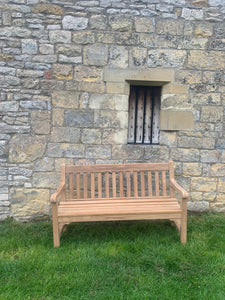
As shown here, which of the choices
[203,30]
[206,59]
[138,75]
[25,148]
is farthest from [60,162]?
[203,30]

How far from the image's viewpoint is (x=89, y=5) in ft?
10.9

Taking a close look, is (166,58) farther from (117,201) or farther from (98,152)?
(117,201)

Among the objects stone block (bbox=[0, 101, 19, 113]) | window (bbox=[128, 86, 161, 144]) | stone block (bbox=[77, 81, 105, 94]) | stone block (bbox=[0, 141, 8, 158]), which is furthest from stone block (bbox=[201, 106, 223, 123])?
stone block (bbox=[0, 141, 8, 158])

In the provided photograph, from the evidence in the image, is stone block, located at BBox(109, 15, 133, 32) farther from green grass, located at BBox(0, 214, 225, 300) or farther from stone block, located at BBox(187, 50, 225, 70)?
green grass, located at BBox(0, 214, 225, 300)

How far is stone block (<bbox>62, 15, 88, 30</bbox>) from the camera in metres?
3.32

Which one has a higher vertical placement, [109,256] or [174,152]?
[174,152]

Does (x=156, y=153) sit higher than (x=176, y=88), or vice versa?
(x=176, y=88)

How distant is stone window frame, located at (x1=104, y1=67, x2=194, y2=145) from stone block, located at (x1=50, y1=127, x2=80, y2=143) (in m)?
0.80

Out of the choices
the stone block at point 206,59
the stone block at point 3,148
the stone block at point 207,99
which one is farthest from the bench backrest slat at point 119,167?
the stone block at point 206,59

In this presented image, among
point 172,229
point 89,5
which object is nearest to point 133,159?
point 172,229

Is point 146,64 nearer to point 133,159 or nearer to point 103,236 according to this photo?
point 133,159

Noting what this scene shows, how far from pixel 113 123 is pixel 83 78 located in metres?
0.81

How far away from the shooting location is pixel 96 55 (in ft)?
11.2

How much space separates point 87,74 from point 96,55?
312 mm
